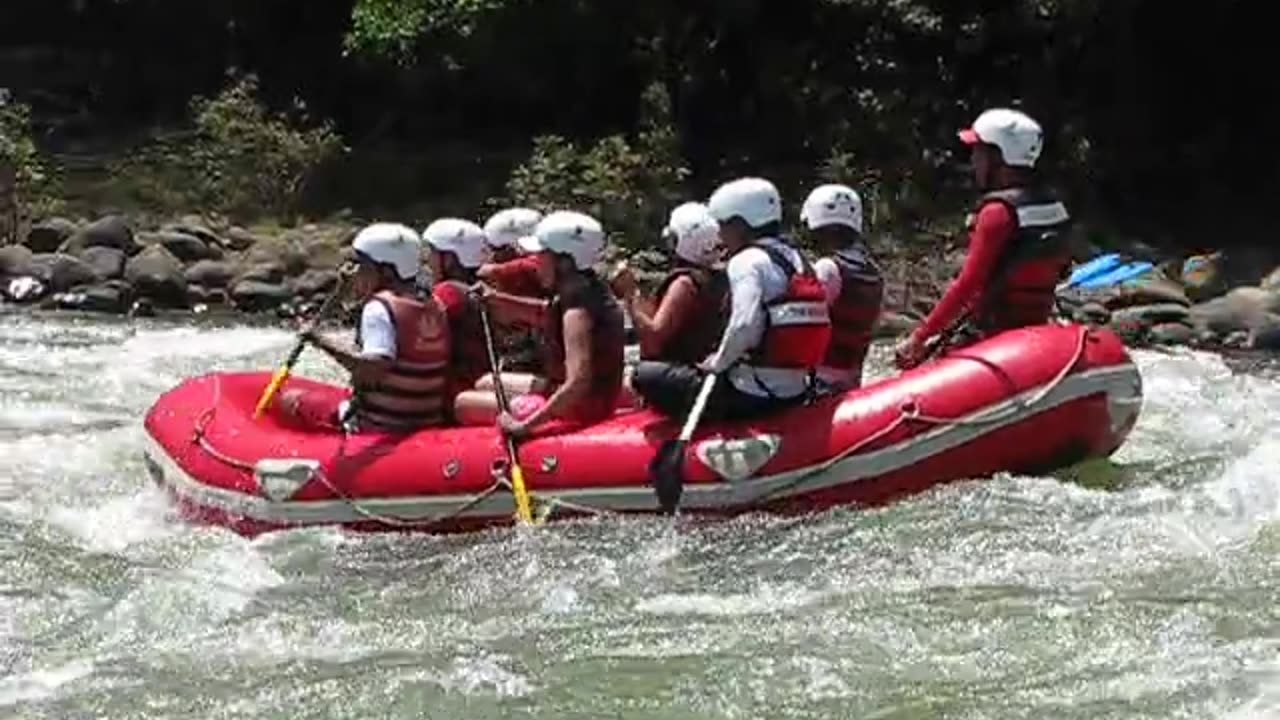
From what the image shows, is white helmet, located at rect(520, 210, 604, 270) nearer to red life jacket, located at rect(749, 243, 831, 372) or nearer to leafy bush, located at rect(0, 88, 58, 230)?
red life jacket, located at rect(749, 243, 831, 372)

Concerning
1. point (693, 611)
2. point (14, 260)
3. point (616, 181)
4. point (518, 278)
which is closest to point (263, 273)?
point (14, 260)

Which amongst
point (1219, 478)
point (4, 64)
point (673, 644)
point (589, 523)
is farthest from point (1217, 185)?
point (4, 64)

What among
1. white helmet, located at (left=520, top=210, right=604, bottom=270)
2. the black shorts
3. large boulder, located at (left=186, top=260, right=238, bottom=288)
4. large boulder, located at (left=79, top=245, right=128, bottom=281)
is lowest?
large boulder, located at (left=186, top=260, right=238, bottom=288)

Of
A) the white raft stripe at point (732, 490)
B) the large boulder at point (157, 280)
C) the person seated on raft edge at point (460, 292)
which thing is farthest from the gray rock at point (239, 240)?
the white raft stripe at point (732, 490)

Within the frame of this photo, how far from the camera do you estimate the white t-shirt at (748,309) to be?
865 centimetres

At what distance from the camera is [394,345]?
904cm

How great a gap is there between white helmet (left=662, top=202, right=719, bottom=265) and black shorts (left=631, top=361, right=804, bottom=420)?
0.47m

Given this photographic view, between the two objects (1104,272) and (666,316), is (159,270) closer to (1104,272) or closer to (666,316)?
(1104,272)

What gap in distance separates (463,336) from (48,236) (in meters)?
11.0

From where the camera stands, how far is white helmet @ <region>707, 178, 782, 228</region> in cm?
873

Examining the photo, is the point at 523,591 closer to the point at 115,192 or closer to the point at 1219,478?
the point at 1219,478

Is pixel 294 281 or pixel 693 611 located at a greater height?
pixel 693 611

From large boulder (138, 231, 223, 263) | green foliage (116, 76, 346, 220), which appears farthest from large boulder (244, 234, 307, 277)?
green foliage (116, 76, 346, 220)

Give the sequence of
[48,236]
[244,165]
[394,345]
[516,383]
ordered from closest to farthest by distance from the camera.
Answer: [394,345] < [516,383] < [48,236] < [244,165]
